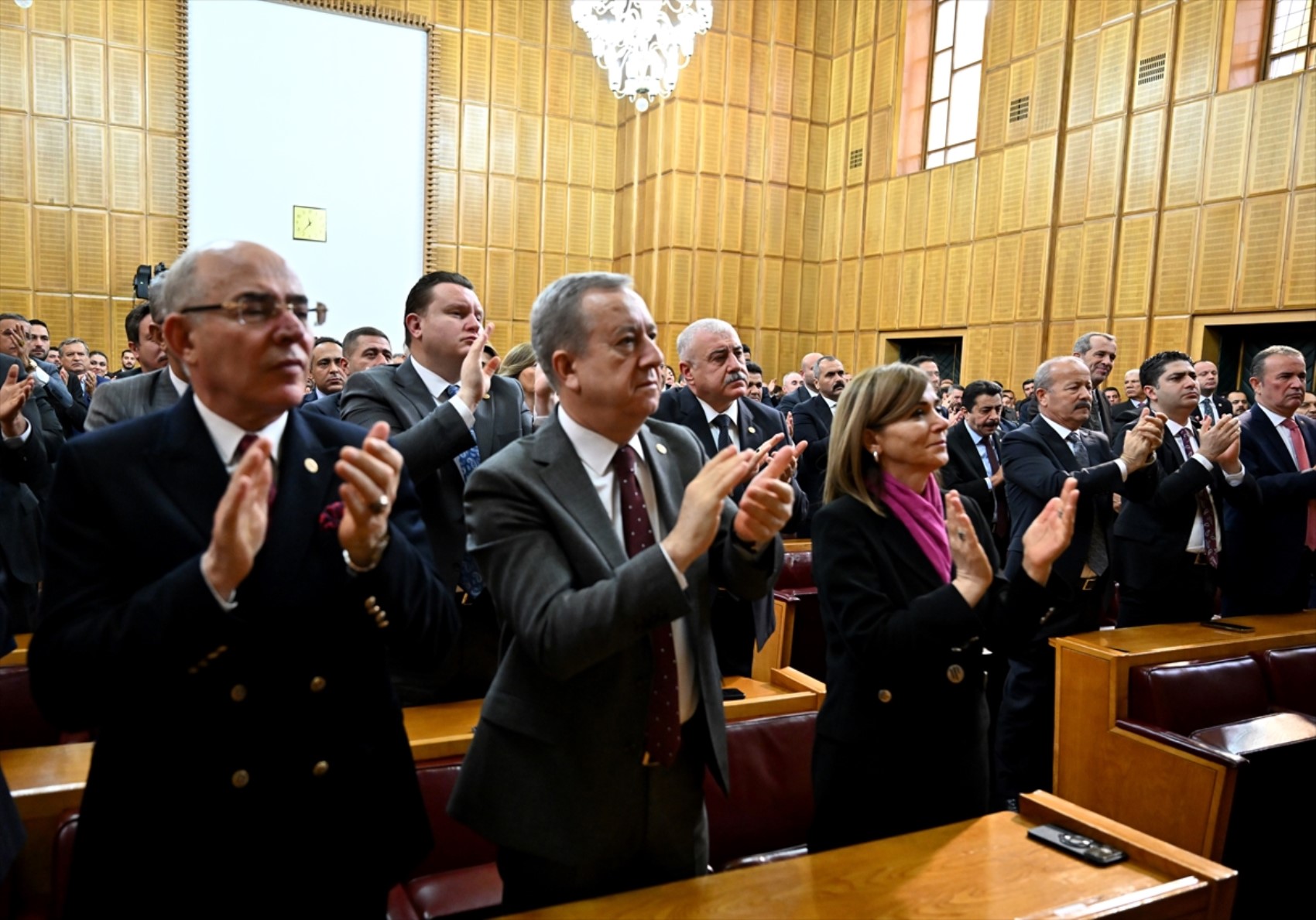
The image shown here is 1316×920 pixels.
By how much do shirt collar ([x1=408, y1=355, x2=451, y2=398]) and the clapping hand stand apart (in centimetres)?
161

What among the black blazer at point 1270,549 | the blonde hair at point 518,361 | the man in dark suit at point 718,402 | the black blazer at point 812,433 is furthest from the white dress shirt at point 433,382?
the black blazer at point 1270,549

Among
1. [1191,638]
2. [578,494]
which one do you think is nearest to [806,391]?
[1191,638]

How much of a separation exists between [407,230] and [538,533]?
448 inches

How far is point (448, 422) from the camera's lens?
2.23 m

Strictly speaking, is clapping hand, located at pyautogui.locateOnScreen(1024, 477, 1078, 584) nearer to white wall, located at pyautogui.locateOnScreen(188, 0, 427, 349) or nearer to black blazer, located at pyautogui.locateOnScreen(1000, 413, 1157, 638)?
black blazer, located at pyautogui.locateOnScreen(1000, 413, 1157, 638)

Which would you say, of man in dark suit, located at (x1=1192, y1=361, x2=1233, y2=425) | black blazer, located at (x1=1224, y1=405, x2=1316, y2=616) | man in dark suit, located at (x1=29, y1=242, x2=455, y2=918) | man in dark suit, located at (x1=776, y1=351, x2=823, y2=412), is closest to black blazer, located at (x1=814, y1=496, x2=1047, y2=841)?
man in dark suit, located at (x1=29, y1=242, x2=455, y2=918)

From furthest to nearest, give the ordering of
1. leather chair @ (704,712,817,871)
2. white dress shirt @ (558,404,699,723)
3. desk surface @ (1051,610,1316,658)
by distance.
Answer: desk surface @ (1051,610,1316,658), leather chair @ (704,712,817,871), white dress shirt @ (558,404,699,723)

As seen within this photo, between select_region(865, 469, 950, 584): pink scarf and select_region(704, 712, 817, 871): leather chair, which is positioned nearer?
select_region(865, 469, 950, 584): pink scarf

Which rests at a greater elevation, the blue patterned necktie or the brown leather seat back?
the blue patterned necktie

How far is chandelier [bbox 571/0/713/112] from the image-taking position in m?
9.84

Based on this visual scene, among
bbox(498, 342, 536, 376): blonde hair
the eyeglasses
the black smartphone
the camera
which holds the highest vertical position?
the camera

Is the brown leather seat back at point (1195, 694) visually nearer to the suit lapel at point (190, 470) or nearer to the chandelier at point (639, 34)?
the suit lapel at point (190, 470)

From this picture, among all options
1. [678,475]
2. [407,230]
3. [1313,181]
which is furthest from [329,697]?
[407,230]

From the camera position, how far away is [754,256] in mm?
12648
